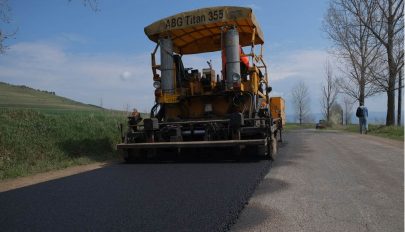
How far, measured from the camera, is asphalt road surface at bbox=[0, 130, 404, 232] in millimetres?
3584

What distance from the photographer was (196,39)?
9453 millimetres

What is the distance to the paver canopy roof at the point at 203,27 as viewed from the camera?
801 cm

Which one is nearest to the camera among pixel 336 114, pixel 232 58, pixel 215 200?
pixel 215 200

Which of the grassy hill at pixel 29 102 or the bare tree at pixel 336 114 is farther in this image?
the bare tree at pixel 336 114

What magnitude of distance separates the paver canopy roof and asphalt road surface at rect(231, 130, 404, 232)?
3.05 meters

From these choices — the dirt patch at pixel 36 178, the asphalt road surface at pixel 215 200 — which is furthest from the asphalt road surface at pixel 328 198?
the dirt patch at pixel 36 178

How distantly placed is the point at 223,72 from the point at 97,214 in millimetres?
4959

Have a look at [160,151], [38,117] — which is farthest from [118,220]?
[38,117]

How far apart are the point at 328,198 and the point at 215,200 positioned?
4.23ft

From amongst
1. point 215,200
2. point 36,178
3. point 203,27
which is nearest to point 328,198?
point 215,200

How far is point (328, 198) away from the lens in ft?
14.7

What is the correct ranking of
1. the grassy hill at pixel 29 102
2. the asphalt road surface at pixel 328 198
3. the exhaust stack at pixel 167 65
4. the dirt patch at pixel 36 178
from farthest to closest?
1. the grassy hill at pixel 29 102
2. the exhaust stack at pixel 167 65
3. the dirt patch at pixel 36 178
4. the asphalt road surface at pixel 328 198

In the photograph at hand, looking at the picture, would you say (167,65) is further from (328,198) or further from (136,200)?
(328,198)

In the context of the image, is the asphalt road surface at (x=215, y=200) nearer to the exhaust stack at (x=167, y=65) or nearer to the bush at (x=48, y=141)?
the bush at (x=48, y=141)
